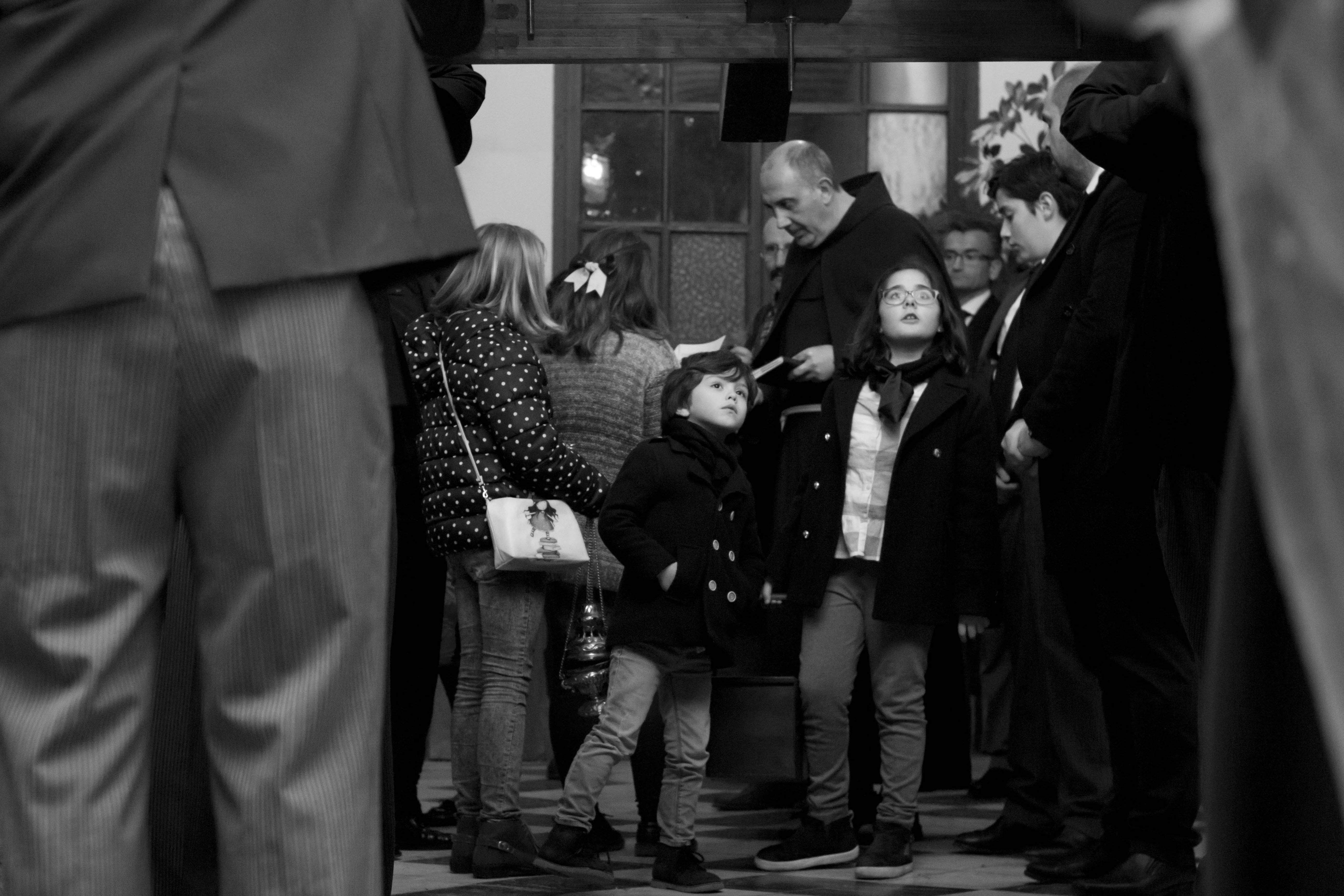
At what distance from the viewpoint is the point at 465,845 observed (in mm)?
4652

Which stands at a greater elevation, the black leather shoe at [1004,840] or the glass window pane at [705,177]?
the glass window pane at [705,177]

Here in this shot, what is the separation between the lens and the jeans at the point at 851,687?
15.4 ft

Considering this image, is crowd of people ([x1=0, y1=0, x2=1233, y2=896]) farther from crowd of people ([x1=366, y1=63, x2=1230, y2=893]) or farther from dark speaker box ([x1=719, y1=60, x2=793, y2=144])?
dark speaker box ([x1=719, y1=60, x2=793, y2=144])

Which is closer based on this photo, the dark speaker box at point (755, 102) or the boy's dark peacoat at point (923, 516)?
the dark speaker box at point (755, 102)

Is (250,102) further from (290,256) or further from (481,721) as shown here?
(481,721)

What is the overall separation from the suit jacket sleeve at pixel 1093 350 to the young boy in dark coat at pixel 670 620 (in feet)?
3.00

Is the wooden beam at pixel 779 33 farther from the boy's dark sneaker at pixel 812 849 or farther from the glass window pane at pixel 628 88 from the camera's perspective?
the glass window pane at pixel 628 88

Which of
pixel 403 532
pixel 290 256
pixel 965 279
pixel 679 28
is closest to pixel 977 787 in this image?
pixel 965 279

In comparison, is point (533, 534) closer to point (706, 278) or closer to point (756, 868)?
point (756, 868)

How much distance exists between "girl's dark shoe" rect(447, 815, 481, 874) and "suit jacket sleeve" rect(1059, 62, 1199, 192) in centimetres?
233

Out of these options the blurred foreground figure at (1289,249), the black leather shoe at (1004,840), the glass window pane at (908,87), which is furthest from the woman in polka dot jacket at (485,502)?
the glass window pane at (908,87)

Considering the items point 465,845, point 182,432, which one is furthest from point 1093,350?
point 182,432

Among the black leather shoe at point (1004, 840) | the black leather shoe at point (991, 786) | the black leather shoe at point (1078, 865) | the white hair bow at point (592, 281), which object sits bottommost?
the black leather shoe at point (991, 786)

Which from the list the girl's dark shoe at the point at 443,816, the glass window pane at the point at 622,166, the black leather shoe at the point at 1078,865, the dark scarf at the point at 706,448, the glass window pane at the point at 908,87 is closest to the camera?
the black leather shoe at the point at 1078,865
